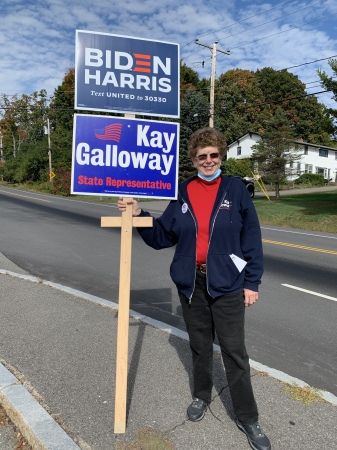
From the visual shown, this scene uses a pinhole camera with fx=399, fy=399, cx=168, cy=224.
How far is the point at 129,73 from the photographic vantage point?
2.82 meters

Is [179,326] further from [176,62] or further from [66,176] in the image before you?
[66,176]

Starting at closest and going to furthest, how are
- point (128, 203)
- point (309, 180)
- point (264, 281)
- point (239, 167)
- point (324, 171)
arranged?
1. point (128, 203)
2. point (264, 281)
3. point (239, 167)
4. point (309, 180)
5. point (324, 171)

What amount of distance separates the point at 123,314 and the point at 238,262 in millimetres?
839

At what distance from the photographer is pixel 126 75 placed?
2812mm

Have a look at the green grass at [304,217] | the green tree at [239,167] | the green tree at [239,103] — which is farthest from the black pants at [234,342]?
the green tree at [239,103]

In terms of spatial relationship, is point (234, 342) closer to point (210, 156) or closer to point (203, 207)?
point (203, 207)

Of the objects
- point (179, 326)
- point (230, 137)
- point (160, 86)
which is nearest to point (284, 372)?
point (179, 326)

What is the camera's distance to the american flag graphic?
2715 mm

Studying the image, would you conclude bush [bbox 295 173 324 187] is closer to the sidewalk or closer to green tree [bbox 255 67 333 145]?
green tree [bbox 255 67 333 145]

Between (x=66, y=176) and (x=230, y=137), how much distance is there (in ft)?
98.6

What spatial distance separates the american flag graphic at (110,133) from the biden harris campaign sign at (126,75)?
0.14 m

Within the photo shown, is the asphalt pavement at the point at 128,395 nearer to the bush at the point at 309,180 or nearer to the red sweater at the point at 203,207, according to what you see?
the red sweater at the point at 203,207

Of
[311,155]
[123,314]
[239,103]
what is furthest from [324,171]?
[123,314]

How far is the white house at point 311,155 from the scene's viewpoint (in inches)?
2064
